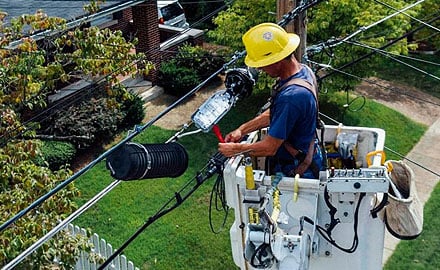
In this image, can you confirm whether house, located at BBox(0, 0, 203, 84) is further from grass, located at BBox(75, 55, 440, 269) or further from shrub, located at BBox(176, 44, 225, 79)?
grass, located at BBox(75, 55, 440, 269)

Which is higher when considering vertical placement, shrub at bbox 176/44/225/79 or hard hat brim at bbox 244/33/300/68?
hard hat brim at bbox 244/33/300/68

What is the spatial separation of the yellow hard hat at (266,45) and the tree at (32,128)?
3808mm

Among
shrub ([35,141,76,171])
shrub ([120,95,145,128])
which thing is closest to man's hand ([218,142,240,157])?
shrub ([35,141,76,171])

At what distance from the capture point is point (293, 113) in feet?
14.2

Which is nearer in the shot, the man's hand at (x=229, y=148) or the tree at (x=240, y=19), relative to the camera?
the man's hand at (x=229, y=148)

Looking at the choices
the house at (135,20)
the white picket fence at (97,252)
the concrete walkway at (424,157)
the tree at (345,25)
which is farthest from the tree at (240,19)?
the white picket fence at (97,252)

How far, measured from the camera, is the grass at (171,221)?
1042 centimetres

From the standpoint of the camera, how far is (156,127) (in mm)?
14359

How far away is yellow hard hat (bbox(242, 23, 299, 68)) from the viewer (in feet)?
14.4

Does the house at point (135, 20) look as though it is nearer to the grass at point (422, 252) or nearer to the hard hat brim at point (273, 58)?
the grass at point (422, 252)

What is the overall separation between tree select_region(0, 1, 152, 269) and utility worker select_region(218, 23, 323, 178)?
3591mm

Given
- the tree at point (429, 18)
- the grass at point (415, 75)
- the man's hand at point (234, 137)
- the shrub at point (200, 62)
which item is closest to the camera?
the man's hand at point (234, 137)

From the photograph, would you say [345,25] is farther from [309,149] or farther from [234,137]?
[309,149]

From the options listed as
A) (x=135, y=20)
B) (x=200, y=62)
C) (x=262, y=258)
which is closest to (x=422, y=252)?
(x=200, y=62)
